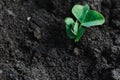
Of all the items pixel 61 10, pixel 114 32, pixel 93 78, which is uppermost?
pixel 61 10

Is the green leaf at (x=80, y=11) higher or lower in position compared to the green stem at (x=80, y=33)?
higher

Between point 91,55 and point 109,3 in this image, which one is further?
point 109,3

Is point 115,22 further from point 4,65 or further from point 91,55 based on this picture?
point 4,65

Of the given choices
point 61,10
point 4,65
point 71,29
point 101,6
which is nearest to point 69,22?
point 71,29

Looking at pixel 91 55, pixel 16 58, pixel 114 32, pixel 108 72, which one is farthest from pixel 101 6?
pixel 16 58

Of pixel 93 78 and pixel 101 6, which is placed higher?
pixel 101 6

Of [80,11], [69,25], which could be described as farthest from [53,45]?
[80,11]
